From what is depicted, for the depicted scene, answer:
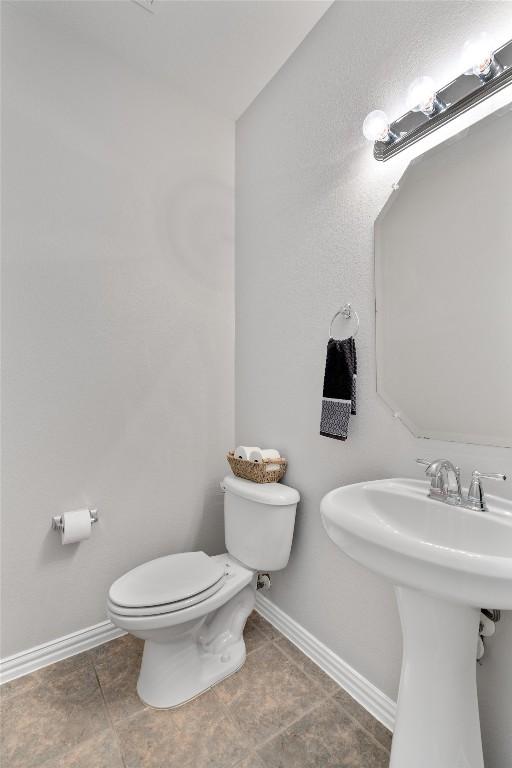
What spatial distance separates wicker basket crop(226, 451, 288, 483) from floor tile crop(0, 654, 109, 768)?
96cm

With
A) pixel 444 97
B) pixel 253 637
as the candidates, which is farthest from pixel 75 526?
pixel 444 97

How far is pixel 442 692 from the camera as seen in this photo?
0.89m

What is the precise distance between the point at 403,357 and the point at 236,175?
4.89 ft

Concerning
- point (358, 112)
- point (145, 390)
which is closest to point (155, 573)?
point (145, 390)

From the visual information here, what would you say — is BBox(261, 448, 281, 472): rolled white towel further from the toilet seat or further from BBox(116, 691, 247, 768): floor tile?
BBox(116, 691, 247, 768): floor tile

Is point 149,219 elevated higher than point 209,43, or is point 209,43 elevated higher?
point 209,43

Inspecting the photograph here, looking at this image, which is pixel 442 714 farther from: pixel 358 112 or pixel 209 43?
pixel 209 43

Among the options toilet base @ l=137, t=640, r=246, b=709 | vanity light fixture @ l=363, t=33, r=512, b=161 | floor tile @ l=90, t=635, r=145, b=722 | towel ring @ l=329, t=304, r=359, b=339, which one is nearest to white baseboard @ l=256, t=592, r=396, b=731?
toilet base @ l=137, t=640, r=246, b=709

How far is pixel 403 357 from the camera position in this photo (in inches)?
48.6

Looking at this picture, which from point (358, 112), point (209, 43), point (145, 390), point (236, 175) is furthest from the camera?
point (236, 175)

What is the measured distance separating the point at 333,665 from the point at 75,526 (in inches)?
45.1

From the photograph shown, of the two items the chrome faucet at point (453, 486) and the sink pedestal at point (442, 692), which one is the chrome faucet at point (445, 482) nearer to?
the chrome faucet at point (453, 486)

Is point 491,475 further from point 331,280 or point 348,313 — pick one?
point 331,280

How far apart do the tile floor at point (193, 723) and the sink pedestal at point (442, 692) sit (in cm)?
36
